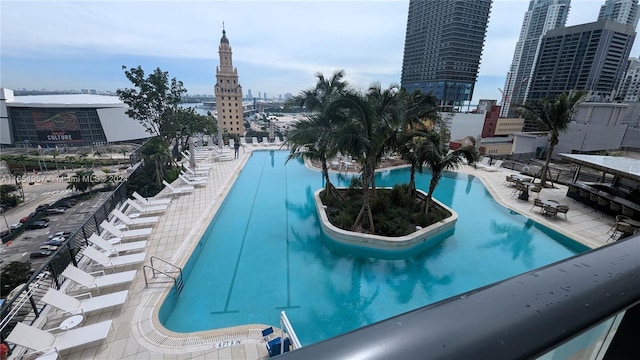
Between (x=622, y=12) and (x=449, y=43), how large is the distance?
53.6 metres

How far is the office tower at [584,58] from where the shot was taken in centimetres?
4528

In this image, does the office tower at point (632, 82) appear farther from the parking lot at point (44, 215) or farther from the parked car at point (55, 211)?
the parked car at point (55, 211)

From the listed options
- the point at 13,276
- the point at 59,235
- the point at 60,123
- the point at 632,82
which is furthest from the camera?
the point at 632,82

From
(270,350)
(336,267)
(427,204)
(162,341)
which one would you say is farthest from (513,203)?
(162,341)

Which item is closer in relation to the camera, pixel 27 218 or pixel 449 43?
pixel 27 218

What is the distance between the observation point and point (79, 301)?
5273 millimetres

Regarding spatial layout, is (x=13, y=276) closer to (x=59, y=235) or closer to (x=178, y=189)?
(x=178, y=189)

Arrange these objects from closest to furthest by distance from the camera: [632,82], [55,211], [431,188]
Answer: [431,188] → [55,211] → [632,82]

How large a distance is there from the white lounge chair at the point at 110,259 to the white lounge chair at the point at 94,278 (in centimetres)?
36

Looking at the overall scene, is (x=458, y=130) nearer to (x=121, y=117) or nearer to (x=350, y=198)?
(x=350, y=198)

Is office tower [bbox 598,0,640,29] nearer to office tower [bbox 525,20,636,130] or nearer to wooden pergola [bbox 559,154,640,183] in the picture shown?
office tower [bbox 525,20,636,130]

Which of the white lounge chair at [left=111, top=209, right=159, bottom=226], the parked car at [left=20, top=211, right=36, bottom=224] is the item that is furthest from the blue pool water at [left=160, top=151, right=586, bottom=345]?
the parked car at [left=20, top=211, right=36, bottom=224]

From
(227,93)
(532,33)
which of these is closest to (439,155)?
(227,93)

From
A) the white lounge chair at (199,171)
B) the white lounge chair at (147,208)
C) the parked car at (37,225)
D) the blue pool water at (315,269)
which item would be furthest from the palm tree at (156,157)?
the parked car at (37,225)
